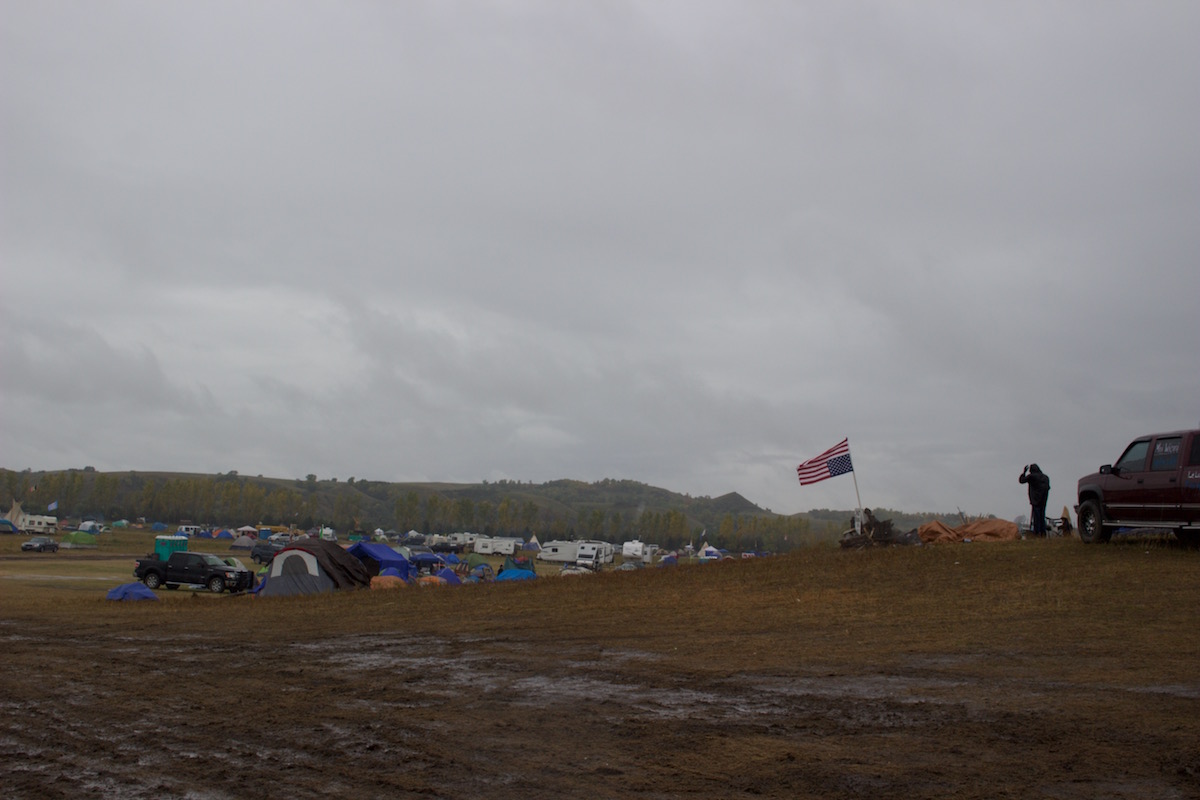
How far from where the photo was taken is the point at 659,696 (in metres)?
9.27

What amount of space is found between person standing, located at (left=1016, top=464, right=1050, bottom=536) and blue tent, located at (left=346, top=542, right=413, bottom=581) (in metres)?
22.0

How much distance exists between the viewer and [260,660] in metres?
12.3

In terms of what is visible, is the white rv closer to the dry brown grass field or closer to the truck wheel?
the dry brown grass field

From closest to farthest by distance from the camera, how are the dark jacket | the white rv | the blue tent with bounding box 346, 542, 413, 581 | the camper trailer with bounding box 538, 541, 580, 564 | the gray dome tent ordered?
1. the dark jacket
2. the gray dome tent
3. the blue tent with bounding box 346, 542, 413, 581
4. the camper trailer with bounding box 538, 541, 580, 564
5. the white rv

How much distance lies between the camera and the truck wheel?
19906 millimetres

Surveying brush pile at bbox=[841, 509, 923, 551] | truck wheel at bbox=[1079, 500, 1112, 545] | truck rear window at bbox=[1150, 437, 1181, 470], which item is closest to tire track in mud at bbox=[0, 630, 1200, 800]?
truck rear window at bbox=[1150, 437, 1181, 470]

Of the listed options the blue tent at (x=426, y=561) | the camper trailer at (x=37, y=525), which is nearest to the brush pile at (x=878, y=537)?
the blue tent at (x=426, y=561)

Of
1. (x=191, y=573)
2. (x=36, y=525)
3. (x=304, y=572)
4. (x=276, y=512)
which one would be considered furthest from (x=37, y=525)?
(x=304, y=572)

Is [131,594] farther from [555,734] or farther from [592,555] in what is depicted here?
[592,555]

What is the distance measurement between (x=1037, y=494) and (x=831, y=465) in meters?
5.74

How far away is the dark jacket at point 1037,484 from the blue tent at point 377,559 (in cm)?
2205

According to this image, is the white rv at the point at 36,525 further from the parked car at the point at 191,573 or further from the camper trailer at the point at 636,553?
the parked car at the point at 191,573

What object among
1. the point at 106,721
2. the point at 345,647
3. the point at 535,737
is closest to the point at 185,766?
the point at 106,721

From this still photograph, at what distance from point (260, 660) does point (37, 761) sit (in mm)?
5428
